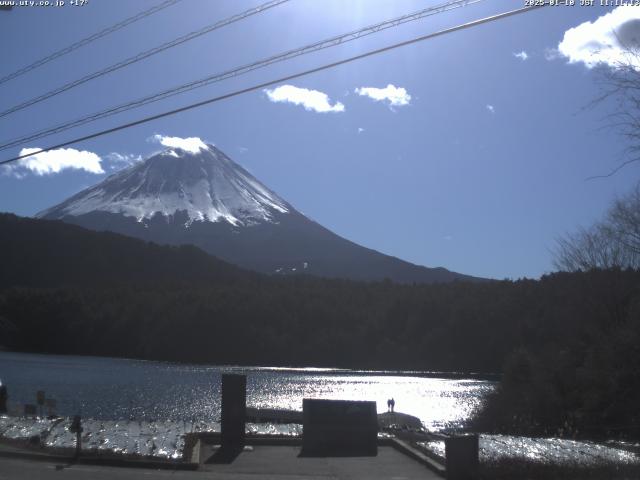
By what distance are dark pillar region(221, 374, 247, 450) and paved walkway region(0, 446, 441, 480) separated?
1.97ft

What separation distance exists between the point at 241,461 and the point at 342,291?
124 metres

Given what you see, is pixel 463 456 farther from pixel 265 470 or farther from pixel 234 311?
pixel 234 311

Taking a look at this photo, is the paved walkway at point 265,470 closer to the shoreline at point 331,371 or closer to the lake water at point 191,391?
the lake water at point 191,391

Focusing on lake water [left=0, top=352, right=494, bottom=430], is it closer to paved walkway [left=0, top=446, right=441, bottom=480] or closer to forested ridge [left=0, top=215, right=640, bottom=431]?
forested ridge [left=0, top=215, right=640, bottom=431]

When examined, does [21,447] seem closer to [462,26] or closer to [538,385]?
[462,26]

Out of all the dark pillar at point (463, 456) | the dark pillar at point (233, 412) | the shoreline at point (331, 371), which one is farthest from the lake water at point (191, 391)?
the dark pillar at point (463, 456)

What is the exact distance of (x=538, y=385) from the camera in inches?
1519

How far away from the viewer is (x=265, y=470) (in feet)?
53.9

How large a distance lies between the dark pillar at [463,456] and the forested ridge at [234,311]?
39.3m

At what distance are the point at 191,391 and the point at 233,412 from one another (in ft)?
163

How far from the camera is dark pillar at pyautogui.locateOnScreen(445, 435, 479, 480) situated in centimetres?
1448

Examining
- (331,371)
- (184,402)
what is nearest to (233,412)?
(184,402)

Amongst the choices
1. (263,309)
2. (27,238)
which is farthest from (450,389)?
(27,238)

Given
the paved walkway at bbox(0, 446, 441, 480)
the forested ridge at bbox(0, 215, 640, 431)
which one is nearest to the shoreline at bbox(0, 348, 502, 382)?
the forested ridge at bbox(0, 215, 640, 431)
